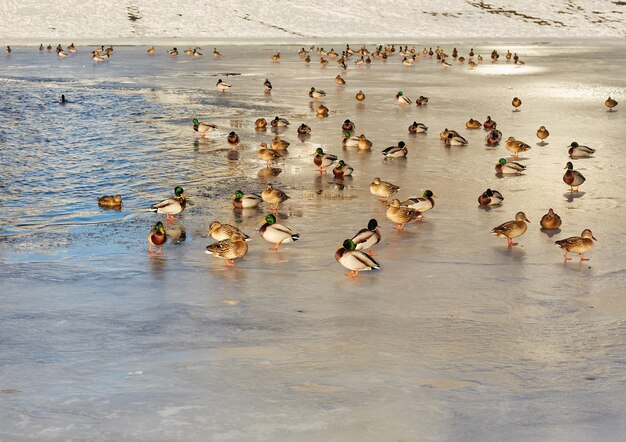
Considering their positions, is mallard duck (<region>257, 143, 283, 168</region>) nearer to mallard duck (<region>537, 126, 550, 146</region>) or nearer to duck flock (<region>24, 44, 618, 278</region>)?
duck flock (<region>24, 44, 618, 278</region>)

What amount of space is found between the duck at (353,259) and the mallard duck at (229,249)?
1.39 metres

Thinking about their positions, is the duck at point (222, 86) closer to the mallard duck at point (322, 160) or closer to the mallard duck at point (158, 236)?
the mallard duck at point (322, 160)

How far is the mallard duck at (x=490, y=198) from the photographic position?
15344mm

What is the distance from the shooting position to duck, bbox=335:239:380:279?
1130 centimetres

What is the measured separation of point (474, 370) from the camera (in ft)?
27.9

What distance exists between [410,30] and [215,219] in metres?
65.1

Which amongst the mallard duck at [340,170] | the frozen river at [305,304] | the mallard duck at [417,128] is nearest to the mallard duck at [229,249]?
the frozen river at [305,304]

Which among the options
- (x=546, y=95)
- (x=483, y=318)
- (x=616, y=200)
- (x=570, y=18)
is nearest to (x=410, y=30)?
(x=570, y=18)

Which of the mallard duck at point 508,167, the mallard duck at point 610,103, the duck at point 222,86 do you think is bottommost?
the duck at point 222,86

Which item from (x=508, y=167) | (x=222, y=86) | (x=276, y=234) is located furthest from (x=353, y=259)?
(x=222, y=86)

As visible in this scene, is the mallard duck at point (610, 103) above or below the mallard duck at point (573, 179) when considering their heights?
below

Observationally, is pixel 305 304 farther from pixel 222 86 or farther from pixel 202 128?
pixel 222 86

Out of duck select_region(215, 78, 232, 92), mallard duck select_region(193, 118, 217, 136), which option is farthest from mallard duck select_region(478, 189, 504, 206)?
duck select_region(215, 78, 232, 92)

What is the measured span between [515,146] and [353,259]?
33.3ft
